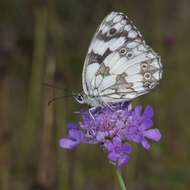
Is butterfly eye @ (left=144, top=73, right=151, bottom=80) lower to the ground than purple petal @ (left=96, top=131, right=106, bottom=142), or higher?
higher

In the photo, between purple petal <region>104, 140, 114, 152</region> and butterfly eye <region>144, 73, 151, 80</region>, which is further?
butterfly eye <region>144, 73, 151, 80</region>

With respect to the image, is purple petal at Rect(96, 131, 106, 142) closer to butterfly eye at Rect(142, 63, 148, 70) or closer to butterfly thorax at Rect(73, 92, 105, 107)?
butterfly thorax at Rect(73, 92, 105, 107)

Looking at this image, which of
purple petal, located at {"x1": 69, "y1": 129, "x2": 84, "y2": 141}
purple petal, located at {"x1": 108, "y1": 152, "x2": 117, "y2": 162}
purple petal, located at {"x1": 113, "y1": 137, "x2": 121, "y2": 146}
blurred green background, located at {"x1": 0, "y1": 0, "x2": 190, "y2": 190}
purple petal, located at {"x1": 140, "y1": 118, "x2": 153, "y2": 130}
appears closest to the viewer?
purple petal, located at {"x1": 108, "y1": 152, "x2": 117, "y2": 162}

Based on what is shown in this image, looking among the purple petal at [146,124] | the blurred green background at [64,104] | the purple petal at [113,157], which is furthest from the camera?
the blurred green background at [64,104]

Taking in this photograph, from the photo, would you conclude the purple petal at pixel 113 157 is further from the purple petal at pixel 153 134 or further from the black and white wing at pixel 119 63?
the black and white wing at pixel 119 63

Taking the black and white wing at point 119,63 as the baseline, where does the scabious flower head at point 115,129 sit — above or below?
below

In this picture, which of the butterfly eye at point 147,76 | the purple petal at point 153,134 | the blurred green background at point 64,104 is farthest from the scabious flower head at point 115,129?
the blurred green background at point 64,104

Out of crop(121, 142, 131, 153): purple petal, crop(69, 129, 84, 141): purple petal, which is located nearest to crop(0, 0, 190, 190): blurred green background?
crop(69, 129, 84, 141): purple petal

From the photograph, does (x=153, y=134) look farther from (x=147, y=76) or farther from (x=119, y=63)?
(x=119, y=63)

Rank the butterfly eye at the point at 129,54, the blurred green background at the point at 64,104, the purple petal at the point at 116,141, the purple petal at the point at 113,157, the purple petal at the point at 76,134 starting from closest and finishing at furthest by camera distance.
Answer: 1. the purple petal at the point at 113,157
2. the purple petal at the point at 116,141
3. the purple petal at the point at 76,134
4. the butterfly eye at the point at 129,54
5. the blurred green background at the point at 64,104
